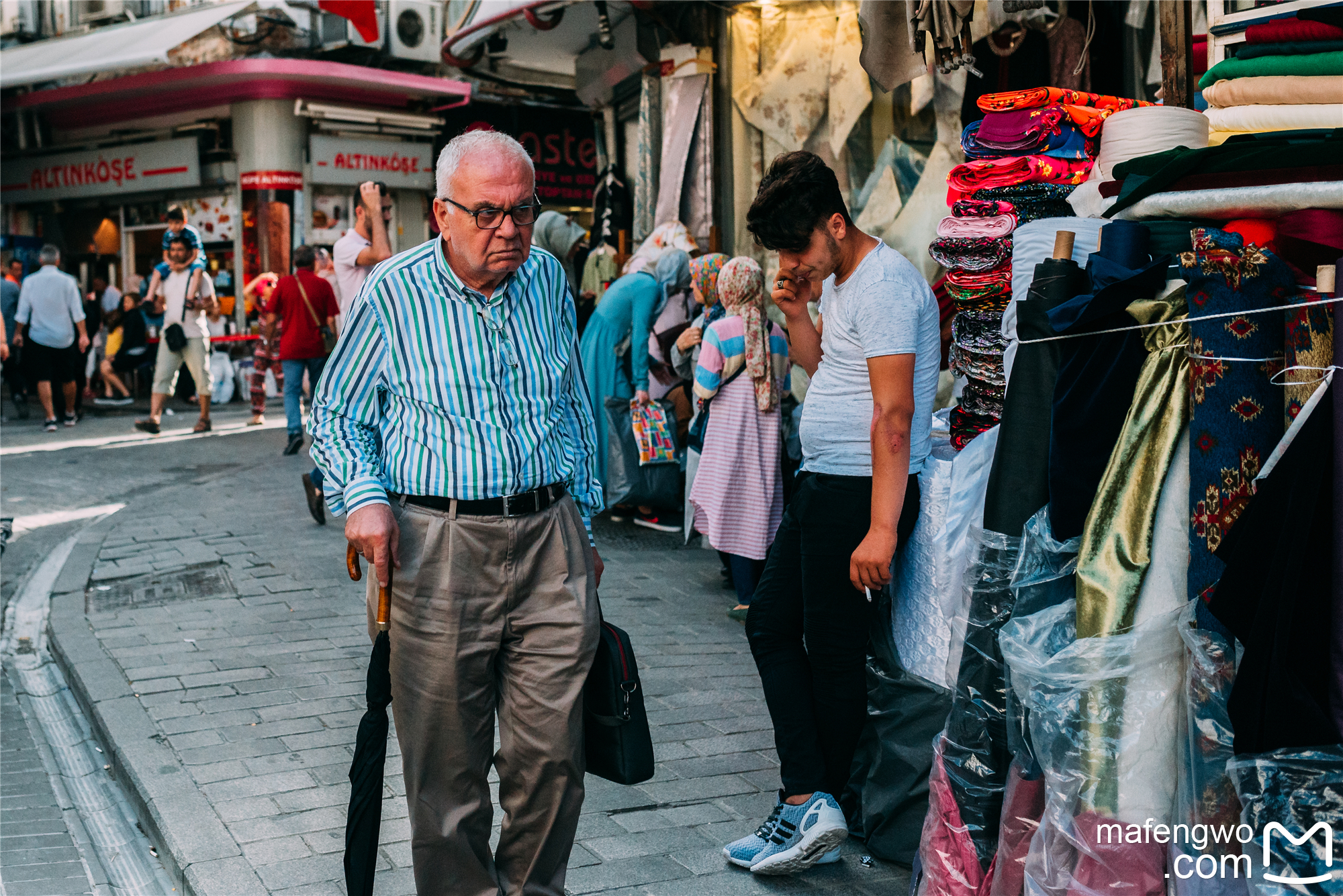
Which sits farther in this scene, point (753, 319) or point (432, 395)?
point (753, 319)

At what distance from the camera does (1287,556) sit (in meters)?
2.26

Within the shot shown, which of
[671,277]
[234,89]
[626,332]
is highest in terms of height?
[234,89]

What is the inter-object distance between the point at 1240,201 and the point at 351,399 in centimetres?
204

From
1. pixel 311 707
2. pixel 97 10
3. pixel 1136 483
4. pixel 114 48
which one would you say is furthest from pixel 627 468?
pixel 97 10

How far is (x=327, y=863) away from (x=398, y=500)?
4.31ft

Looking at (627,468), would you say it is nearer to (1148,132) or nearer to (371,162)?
(1148,132)

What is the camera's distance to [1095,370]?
109 inches

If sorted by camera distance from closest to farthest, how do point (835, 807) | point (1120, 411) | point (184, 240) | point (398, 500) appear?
point (1120, 411)
point (398, 500)
point (835, 807)
point (184, 240)

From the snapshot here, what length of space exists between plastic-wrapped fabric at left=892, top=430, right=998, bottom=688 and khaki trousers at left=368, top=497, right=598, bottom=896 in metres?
1.01

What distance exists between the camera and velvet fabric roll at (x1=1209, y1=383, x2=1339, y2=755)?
2.24m

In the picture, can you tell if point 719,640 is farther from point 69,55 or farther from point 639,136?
point 69,55

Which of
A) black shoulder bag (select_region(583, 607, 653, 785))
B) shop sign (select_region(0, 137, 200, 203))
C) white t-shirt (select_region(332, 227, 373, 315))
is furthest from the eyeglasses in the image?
shop sign (select_region(0, 137, 200, 203))

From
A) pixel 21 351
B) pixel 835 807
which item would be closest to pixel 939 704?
pixel 835 807

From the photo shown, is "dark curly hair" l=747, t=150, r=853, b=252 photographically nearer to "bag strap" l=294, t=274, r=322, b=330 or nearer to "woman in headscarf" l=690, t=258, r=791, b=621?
"woman in headscarf" l=690, t=258, r=791, b=621
